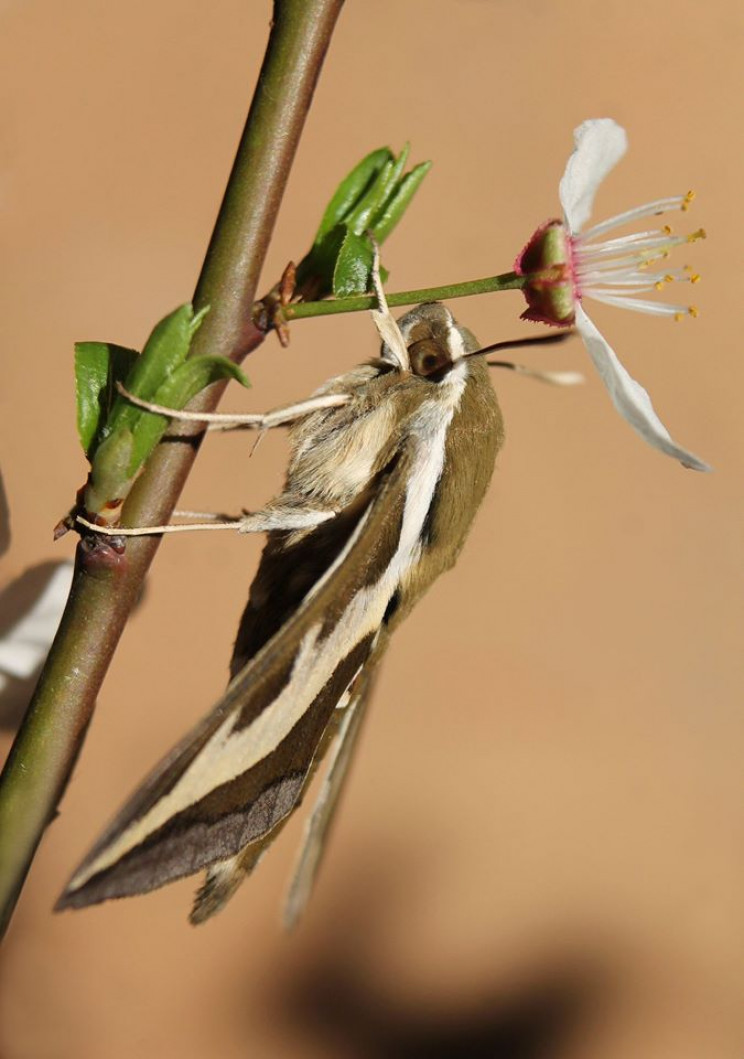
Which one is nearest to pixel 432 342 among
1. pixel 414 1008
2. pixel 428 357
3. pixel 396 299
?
pixel 428 357

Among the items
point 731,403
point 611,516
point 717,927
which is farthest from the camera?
point 731,403

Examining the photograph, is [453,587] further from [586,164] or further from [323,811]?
[586,164]

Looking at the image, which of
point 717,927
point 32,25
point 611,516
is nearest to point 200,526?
point 717,927

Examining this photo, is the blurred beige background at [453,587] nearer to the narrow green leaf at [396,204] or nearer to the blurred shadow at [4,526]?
the blurred shadow at [4,526]

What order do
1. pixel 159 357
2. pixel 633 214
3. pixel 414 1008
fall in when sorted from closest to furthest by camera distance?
pixel 159 357
pixel 633 214
pixel 414 1008

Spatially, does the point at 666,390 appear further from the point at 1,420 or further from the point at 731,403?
the point at 1,420

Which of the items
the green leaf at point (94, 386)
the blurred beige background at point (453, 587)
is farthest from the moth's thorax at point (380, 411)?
the blurred beige background at point (453, 587)
